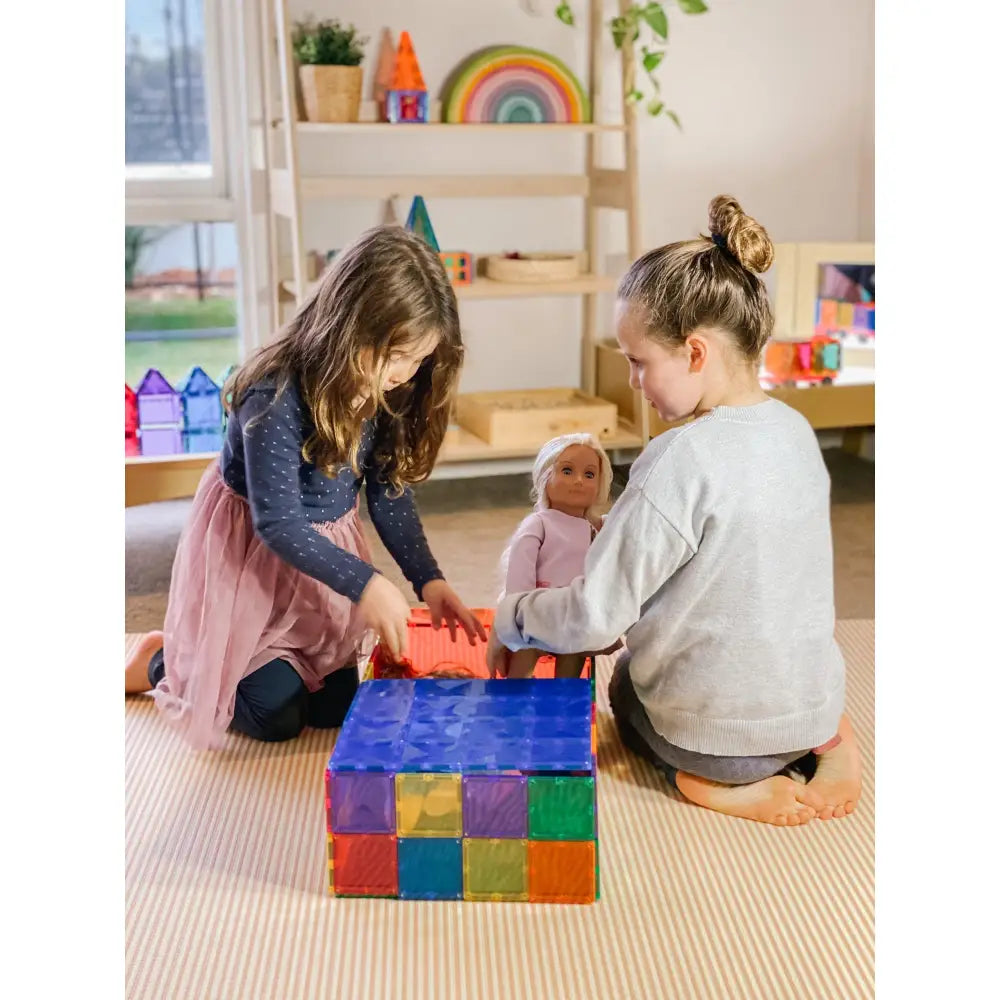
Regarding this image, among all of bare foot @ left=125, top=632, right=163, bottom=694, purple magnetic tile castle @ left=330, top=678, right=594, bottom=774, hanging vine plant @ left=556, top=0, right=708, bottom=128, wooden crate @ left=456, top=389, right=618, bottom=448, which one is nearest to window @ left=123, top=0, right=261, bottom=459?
wooden crate @ left=456, top=389, right=618, bottom=448

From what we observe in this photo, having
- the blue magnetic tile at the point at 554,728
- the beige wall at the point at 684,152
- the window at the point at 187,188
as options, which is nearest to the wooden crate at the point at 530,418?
the beige wall at the point at 684,152

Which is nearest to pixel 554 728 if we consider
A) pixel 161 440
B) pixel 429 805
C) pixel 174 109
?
pixel 429 805

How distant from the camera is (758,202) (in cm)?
328

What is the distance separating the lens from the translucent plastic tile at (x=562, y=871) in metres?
1.30

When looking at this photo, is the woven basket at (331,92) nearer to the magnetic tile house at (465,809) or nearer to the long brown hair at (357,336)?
the long brown hair at (357,336)

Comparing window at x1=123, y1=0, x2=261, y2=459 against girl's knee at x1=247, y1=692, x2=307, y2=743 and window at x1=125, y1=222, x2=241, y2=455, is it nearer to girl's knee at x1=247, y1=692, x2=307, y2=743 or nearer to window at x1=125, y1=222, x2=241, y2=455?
window at x1=125, y1=222, x2=241, y2=455

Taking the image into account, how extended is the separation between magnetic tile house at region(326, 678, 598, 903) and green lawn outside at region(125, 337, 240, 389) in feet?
6.47

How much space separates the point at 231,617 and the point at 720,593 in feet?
2.18

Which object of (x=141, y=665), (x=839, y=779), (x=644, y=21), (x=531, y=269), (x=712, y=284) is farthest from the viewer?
(x=644, y=21)

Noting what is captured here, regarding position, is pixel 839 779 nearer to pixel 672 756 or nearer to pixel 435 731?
pixel 672 756

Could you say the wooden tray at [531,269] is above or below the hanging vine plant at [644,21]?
below

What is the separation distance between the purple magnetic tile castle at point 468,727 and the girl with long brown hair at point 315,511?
0.09 meters

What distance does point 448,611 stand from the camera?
164 centimetres
